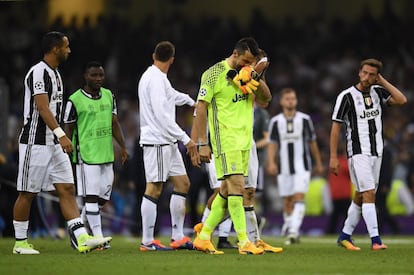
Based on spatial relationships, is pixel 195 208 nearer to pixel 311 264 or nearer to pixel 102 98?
pixel 102 98

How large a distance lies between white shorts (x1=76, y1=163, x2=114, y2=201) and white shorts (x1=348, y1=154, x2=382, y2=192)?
3257 millimetres

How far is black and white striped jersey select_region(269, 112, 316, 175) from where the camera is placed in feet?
62.4

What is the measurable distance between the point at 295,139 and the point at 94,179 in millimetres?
5560

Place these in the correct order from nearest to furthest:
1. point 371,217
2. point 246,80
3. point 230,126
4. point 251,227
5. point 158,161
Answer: point 246,80
point 230,126
point 251,227
point 158,161
point 371,217

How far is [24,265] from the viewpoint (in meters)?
11.5

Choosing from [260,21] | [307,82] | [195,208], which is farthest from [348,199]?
[260,21]

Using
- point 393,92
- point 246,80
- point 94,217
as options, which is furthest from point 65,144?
point 393,92

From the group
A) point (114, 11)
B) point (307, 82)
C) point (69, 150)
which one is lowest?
point (69, 150)

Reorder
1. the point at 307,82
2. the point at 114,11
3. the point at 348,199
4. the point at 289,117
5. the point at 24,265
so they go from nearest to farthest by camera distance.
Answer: the point at 24,265, the point at 289,117, the point at 348,199, the point at 307,82, the point at 114,11

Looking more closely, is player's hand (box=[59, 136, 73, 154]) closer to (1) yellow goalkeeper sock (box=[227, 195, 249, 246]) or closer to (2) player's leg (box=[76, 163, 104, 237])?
(2) player's leg (box=[76, 163, 104, 237])

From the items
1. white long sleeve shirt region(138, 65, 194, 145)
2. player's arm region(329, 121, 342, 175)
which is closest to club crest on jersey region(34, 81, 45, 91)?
white long sleeve shirt region(138, 65, 194, 145)

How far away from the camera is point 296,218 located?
1845 cm

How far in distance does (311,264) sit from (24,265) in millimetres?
3031

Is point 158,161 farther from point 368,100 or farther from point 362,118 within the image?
point 368,100
